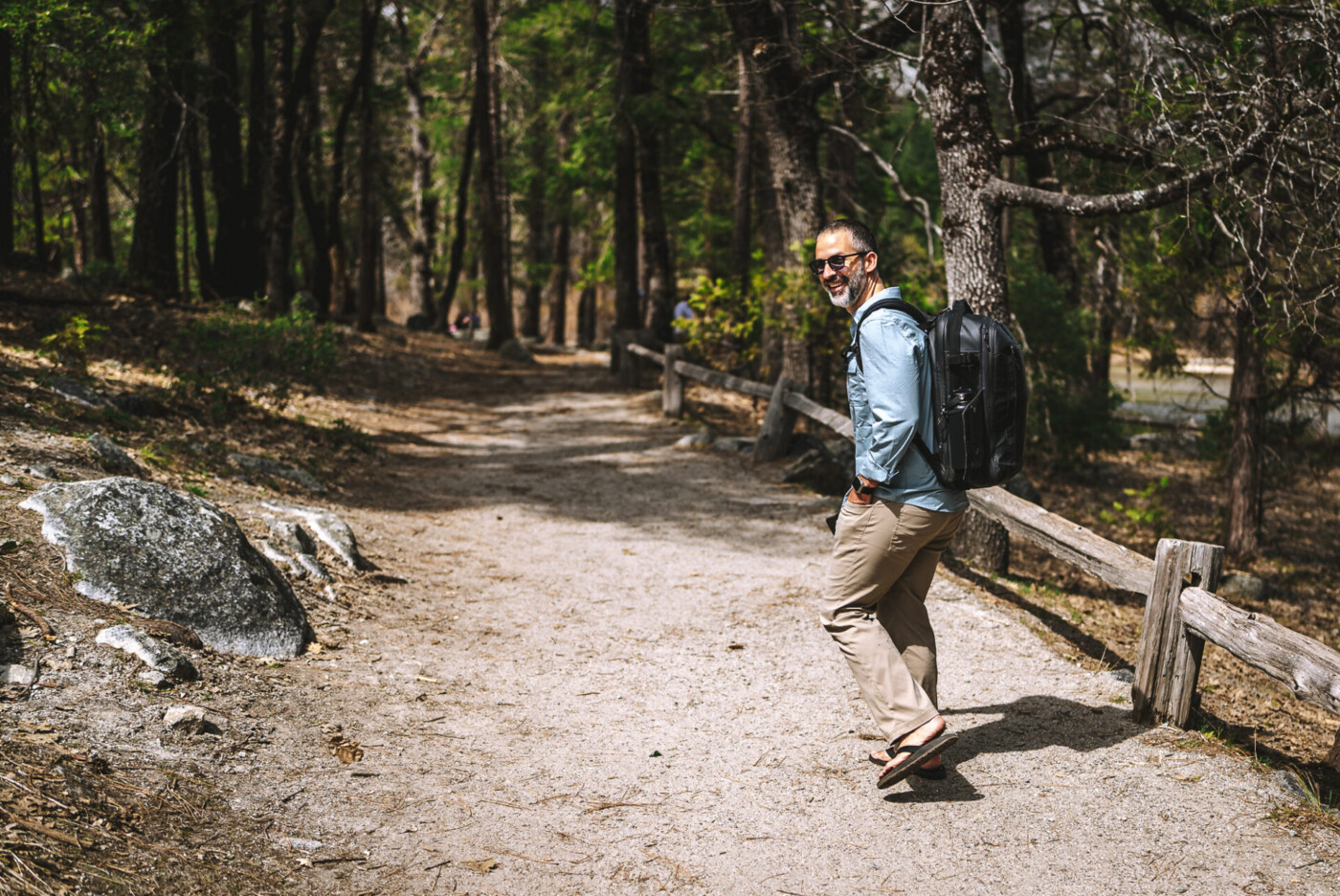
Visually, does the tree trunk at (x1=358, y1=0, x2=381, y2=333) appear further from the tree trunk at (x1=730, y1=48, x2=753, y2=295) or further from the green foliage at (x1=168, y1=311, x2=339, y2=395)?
the green foliage at (x1=168, y1=311, x2=339, y2=395)

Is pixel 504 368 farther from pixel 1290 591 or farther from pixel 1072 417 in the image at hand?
pixel 1290 591

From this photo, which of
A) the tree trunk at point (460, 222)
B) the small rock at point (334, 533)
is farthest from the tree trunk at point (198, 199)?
the small rock at point (334, 533)

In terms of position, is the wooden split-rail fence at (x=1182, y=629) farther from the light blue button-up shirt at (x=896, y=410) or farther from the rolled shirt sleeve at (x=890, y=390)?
the rolled shirt sleeve at (x=890, y=390)

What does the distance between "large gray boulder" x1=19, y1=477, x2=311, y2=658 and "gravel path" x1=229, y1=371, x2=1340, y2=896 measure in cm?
35

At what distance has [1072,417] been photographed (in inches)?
575

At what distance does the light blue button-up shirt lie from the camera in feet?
12.2

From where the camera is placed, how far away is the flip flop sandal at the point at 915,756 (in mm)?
3832

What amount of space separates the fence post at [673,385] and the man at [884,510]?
10.4m

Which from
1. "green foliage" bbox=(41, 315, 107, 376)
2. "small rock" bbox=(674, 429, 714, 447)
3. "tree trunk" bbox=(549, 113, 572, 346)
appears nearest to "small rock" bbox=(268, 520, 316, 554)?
"green foliage" bbox=(41, 315, 107, 376)

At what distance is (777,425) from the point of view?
1146cm

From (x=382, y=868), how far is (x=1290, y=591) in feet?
33.3

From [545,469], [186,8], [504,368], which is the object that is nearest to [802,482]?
[545,469]

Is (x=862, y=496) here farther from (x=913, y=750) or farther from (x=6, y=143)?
(x=6, y=143)

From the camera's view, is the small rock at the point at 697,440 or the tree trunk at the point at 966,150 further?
the small rock at the point at 697,440
